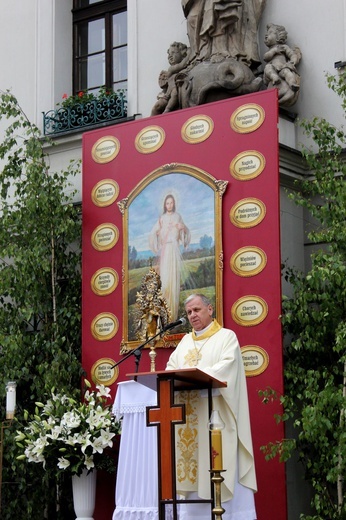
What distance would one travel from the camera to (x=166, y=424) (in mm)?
8938

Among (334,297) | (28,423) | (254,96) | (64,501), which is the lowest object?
(64,501)

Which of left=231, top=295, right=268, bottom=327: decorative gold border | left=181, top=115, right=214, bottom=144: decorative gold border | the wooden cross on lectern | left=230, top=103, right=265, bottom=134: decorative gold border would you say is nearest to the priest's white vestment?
the wooden cross on lectern

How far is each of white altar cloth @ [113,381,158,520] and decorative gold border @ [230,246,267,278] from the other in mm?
1367

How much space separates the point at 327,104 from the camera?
39.3ft

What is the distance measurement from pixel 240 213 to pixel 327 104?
168 centimetres

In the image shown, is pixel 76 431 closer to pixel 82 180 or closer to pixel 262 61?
pixel 82 180

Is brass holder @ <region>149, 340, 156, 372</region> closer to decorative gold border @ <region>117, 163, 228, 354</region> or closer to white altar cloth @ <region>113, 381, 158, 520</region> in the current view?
decorative gold border @ <region>117, 163, 228, 354</region>

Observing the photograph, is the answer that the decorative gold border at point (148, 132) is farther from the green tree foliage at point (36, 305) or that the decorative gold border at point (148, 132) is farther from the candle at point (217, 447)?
the candle at point (217, 447)

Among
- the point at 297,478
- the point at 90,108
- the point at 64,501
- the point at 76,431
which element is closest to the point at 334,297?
the point at 297,478

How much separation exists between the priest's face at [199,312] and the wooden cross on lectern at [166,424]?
46.3 inches

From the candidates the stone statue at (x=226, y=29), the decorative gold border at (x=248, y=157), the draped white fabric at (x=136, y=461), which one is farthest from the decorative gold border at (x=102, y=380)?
the stone statue at (x=226, y=29)

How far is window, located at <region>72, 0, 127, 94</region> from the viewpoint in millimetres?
14250

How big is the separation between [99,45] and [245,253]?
15.2 ft

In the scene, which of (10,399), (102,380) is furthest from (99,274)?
(10,399)
